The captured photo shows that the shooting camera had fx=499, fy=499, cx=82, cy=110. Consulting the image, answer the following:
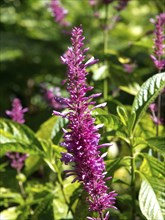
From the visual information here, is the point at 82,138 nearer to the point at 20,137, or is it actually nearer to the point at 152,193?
the point at 152,193

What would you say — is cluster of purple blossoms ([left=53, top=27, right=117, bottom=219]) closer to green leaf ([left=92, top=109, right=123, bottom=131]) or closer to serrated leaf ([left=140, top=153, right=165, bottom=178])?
green leaf ([left=92, top=109, right=123, bottom=131])

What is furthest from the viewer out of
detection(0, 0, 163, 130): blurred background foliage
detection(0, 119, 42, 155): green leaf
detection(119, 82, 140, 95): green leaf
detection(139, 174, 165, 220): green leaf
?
detection(0, 0, 163, 130): blurred background foliage

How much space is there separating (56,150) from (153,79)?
58 cm

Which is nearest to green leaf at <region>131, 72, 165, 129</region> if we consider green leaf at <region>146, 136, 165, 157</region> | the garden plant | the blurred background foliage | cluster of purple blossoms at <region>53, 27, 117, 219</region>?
the garden plant

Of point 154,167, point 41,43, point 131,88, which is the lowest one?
point 154,167

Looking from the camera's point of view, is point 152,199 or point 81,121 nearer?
point 81,121

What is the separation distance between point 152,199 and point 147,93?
1.50 ft

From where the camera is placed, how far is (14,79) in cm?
581

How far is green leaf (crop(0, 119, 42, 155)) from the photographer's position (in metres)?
2.36

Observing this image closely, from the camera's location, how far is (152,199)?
6.56ft

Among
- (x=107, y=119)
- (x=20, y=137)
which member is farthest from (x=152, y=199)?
(x=20, y=137)

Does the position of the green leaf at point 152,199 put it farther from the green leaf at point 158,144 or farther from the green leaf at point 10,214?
the green leaf at point 10,214

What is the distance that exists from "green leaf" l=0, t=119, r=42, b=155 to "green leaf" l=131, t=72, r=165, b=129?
1.77ft

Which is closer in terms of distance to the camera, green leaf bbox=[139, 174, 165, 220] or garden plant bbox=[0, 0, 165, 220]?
garden plant bbox=[0, 0, 165, 220]
